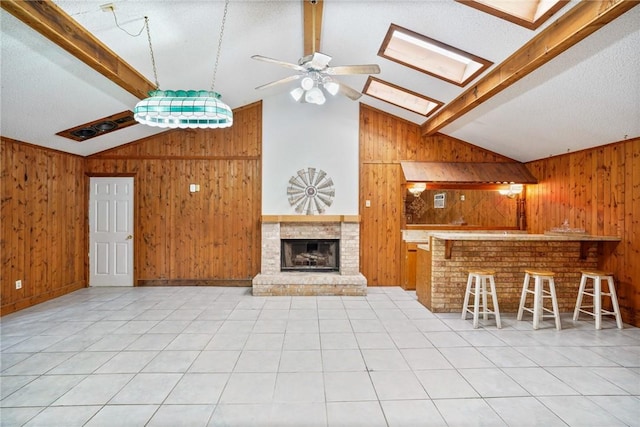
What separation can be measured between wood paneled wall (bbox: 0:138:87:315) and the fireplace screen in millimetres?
3600

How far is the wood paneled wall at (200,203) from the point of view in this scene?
18.9ft

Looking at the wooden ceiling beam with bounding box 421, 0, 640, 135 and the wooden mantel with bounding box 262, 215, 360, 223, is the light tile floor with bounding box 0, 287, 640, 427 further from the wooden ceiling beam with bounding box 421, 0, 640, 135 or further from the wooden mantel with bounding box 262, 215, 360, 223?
the wooden ceiling beam with bounding box 421, 0, 640, 135

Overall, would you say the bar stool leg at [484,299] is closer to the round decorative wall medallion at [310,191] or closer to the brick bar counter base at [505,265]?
the brick bar counter base at [505,265]

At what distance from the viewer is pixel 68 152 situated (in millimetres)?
5230

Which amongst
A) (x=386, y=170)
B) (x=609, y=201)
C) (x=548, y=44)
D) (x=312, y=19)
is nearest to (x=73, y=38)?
(x=312, y=19)

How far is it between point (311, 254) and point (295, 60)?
3286 mm

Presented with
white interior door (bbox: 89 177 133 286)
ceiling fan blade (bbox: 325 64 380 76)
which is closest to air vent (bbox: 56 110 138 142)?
white interior door (bbox: 89 177 133 286)

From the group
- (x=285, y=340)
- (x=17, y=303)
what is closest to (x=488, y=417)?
(x=285, y=340)

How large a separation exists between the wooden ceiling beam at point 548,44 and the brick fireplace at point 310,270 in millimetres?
2729

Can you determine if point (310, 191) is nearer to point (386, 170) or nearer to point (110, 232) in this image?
point (386, 170)

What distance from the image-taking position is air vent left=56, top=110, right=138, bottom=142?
15.1 ft

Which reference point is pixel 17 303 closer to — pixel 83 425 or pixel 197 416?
pixel 83 425

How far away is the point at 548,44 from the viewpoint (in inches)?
106

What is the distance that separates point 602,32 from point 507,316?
10.8 feet
